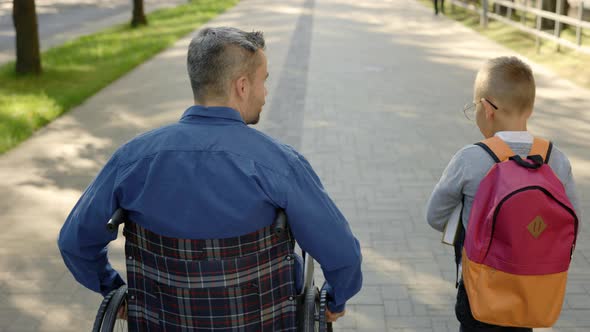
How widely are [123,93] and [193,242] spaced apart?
9.25m

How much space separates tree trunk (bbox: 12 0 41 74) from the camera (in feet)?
39.9

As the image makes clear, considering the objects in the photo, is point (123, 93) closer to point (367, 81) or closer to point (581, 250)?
point (367, 81)

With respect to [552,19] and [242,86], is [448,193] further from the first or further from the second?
[552,19]

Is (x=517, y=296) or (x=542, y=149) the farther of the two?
(x=542, y=149)

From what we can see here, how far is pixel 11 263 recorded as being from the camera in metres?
4.98

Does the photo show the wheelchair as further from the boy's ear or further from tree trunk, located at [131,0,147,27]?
tree trunk, located at [131,0,147,27]

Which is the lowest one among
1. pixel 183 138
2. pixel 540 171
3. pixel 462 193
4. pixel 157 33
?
pixel 157 33

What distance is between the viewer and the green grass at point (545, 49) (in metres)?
11.9

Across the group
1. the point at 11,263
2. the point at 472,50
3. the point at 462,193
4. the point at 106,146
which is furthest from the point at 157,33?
the point at 462,193

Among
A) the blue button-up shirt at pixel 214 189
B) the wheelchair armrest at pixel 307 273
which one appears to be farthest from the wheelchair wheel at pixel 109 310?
the wheelchair armrest at pixel 307 273

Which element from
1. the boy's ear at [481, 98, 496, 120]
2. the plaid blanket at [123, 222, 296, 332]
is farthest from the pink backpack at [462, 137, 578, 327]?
the plaid blanket at [123, 222, 296, 332]

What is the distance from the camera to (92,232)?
2.32 metres

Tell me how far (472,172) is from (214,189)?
1.00 metres

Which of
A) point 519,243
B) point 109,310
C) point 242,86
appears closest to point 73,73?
point 109,310
